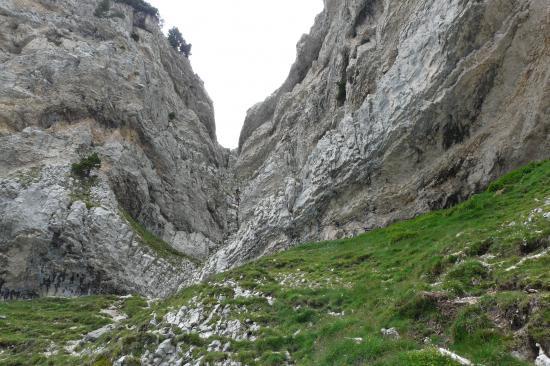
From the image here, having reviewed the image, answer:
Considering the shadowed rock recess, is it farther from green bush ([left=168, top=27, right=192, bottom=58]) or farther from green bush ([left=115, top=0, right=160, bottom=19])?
green bush ([left=168, top=27, right=192, bottom=58])

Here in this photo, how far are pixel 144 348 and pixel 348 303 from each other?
28.1 feet

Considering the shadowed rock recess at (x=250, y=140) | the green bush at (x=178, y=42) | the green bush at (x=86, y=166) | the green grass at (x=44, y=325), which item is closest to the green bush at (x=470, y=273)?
the shadowed rock recess at (x=250, y=140)

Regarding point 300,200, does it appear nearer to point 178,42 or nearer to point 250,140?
point 250,140

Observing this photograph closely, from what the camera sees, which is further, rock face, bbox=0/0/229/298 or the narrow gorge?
rock face, bbox=0/0/229/298

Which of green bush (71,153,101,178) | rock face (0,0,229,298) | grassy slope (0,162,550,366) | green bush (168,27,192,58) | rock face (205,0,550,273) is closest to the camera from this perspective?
grassy slope (0,162,550,366)

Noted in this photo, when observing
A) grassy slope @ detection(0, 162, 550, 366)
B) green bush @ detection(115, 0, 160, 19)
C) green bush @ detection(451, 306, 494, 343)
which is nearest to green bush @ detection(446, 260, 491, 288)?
grassy slope @ detection(0, 162, 550, 366)

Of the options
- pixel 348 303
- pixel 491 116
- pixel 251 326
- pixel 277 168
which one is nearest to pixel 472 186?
pixel 491 116

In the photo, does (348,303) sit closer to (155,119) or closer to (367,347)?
(367,347)

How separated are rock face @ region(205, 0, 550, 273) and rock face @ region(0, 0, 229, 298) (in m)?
11.0

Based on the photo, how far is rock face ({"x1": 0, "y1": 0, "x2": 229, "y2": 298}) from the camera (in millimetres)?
38812

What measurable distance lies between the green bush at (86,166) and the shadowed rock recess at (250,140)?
0.80 metres

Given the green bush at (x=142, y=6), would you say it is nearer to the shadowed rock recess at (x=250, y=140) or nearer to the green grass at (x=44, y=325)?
the shadowed rock recess at (x=250, y=140)

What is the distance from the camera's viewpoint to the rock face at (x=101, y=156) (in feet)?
127

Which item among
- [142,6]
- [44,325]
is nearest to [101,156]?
[44,325]
